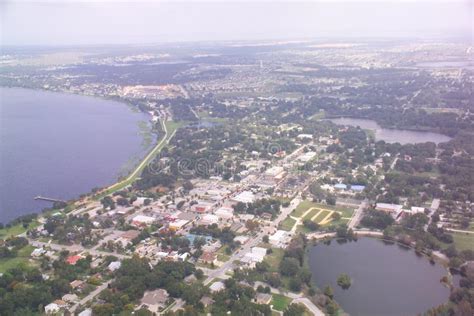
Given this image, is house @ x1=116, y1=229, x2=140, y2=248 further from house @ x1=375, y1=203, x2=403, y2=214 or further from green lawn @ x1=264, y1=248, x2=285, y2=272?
house @ x1=375, y1=203, x2=403, y2=214

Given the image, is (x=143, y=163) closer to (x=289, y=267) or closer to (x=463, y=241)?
(x=289, y=267)

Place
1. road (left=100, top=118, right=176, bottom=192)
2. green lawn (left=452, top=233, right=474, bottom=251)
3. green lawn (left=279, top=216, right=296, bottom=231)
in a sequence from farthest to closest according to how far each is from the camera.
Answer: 1. road (left=100, top=118, right=176, bottom=192)
2. green lawn (left=279, top=216, right=296, bottom=231)
3. green lawn (left=452, top=233, right=474, bottom=251)

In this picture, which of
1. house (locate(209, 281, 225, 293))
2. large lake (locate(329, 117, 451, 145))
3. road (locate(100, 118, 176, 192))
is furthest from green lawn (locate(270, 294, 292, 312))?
large lake (locate(329, 117, 451, 145))

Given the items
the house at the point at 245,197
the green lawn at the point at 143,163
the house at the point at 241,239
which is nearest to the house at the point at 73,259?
the house at the point at 241,239

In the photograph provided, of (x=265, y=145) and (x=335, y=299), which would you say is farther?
(x=265, y=145)

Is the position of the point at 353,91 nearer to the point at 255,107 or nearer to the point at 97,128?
the point at 255,107

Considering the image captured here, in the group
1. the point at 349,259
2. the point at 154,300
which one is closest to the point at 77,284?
the point at 154,300

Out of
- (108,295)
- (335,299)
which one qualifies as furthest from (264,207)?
(108,295)
